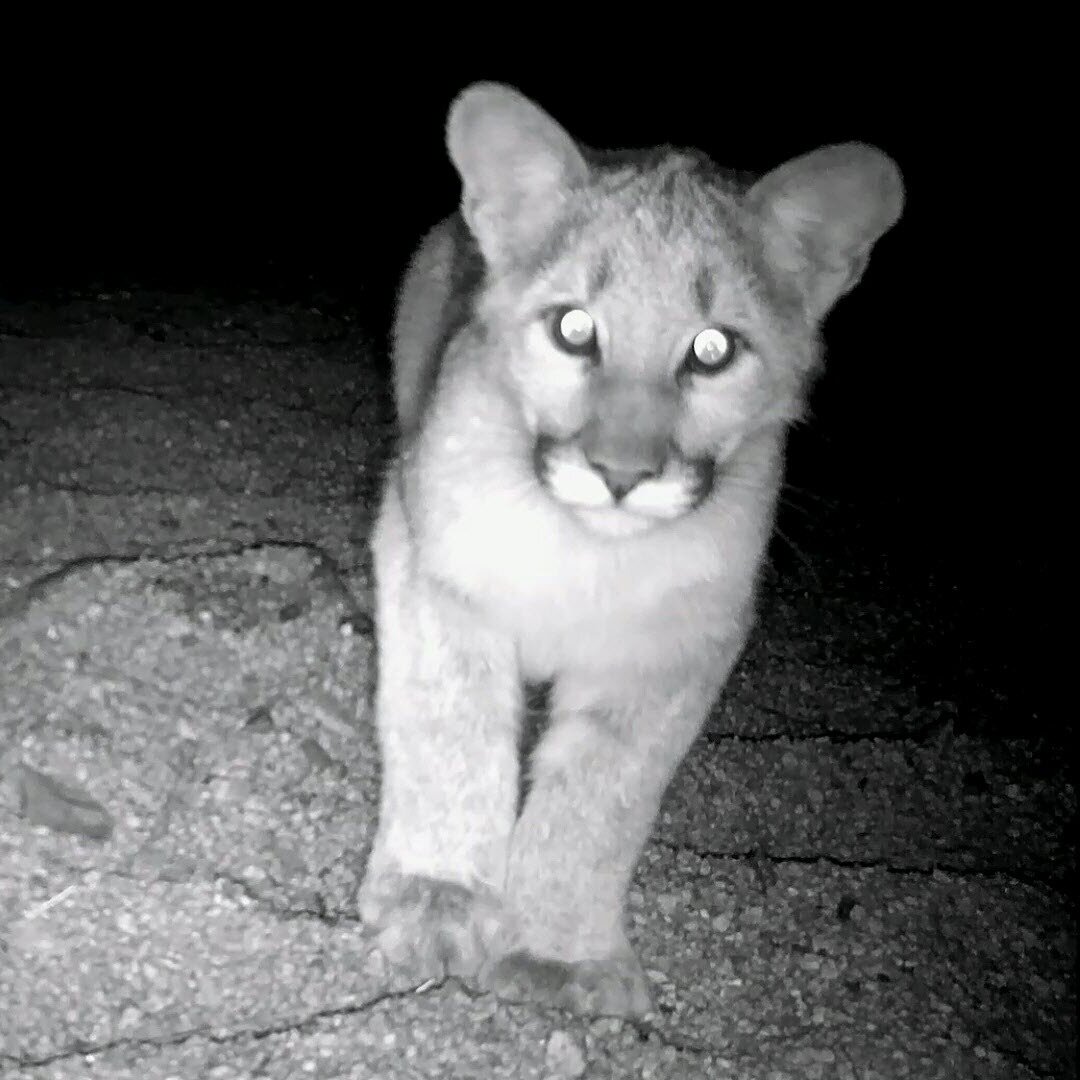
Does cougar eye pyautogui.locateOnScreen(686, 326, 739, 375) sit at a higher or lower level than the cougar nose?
higher

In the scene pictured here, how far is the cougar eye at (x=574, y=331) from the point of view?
7.77 feet

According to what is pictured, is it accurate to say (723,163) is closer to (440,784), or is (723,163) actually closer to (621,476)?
(621,476)

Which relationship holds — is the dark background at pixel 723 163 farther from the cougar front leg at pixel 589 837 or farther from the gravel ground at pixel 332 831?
the cougar front leg at pixel 589 837

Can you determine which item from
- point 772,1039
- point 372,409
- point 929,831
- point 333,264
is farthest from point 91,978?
point 333,264

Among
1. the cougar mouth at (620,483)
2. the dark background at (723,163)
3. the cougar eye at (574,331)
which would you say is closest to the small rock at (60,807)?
the cougar mouth at (620,483)

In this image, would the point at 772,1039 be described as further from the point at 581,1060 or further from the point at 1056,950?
the point at 1056,950

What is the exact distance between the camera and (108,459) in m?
3.62

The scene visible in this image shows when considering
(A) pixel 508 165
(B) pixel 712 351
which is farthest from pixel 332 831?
(A) pixel 508 165

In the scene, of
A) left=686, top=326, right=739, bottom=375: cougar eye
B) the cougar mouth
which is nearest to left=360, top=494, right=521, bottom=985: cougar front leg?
the cougar mouth

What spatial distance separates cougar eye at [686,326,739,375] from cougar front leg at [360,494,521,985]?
0.67 metres

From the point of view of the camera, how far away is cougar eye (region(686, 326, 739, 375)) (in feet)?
7.82

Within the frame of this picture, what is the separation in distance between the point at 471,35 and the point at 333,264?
214 inches

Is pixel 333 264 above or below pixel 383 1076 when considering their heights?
below

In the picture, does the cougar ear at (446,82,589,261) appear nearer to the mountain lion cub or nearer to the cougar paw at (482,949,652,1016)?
the mountain lion cub
